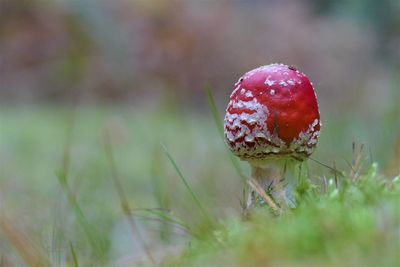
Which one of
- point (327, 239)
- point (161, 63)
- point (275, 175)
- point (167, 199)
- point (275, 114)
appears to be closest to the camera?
point (327, 239)

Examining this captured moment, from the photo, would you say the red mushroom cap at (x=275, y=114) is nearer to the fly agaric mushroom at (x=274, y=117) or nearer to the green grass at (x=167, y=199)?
the fly agaric mushroom at (x=274, y=117)

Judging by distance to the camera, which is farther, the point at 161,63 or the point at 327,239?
the point at 161,63

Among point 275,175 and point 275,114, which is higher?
point 275,114

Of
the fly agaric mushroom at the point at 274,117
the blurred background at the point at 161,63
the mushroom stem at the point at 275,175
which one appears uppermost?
the fly agaric mushroom at the point at 274,117

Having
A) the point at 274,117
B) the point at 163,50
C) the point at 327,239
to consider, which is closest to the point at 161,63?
the point at 163,50

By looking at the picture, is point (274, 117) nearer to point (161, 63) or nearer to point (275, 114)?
point (275, 114)

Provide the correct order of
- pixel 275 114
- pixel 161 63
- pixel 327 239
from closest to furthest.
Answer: pixel 327 239, pixel 275 114, pixel 161 63

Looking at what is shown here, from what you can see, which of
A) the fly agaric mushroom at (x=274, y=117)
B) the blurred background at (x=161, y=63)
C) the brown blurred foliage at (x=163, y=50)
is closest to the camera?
the fly agaric mushroom at (x=274, y=117)

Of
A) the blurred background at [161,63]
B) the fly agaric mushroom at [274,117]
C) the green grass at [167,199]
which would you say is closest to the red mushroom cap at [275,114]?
the fly agaric mushroom at [274,117]
